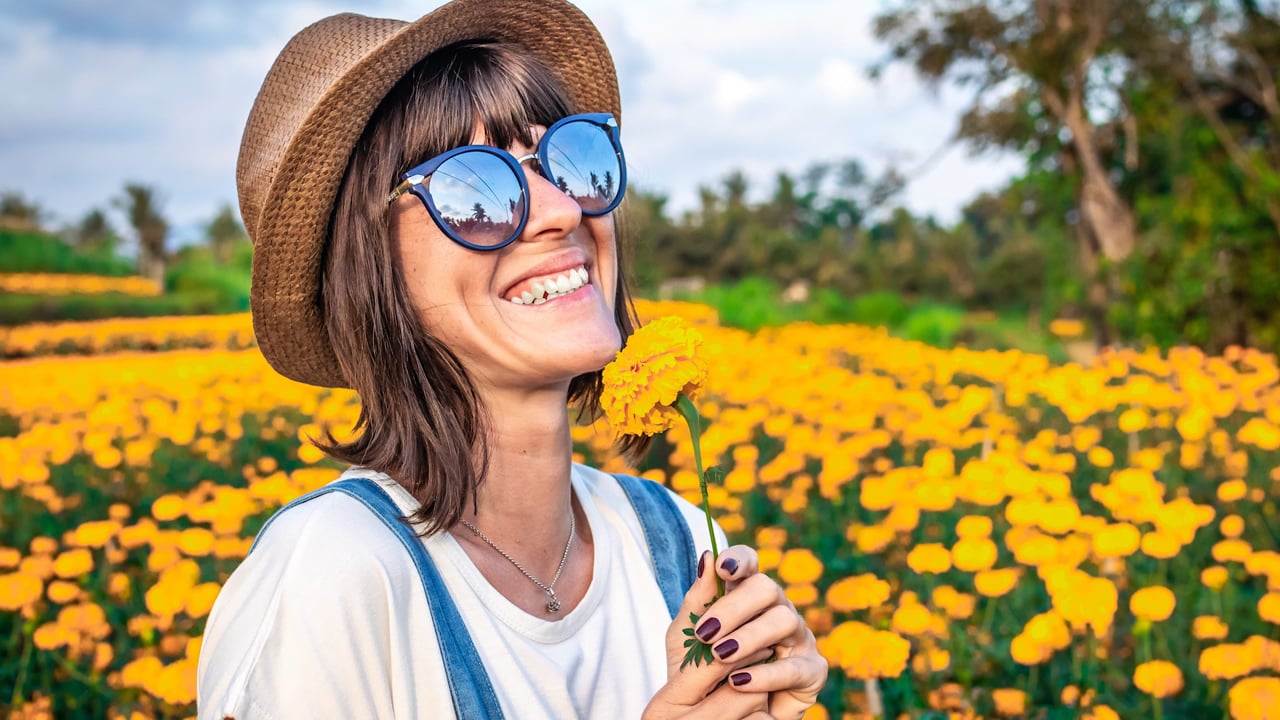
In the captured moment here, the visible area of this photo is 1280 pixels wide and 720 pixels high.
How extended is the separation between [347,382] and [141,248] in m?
21.5

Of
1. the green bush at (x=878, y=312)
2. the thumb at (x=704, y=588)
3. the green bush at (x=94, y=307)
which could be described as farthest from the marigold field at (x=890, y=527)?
the green bush at (x=94, y=307)

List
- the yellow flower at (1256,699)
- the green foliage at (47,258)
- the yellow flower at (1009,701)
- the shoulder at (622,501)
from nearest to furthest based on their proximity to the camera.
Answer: the shoulder at (622,501)
the yellow flower at (1256,699)
the yellow flower at (1009,701)
the green foliage at (47,258)

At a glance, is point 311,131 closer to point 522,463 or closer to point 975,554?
point 522,463

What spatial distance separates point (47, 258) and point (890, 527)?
20621 mm

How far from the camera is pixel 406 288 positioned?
4.45 feet

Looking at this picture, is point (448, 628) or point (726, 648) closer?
point (726, 648)

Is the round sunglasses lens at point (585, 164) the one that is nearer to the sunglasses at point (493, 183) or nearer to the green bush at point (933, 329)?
the sunglasses at point (493, 183)

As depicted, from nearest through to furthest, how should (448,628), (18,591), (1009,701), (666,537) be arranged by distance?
1. (448,628)
2. (666,537)
3. (1009,701)
4. (18,591)

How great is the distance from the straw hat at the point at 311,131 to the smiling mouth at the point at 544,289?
0.27 meters

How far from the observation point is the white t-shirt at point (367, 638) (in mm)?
1075

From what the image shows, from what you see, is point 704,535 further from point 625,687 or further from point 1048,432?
point 1048,432

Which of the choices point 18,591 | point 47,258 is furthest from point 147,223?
point 18,591

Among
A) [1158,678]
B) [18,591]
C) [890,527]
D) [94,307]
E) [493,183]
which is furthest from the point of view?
[94,307]

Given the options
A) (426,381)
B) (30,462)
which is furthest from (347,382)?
(30,462)
